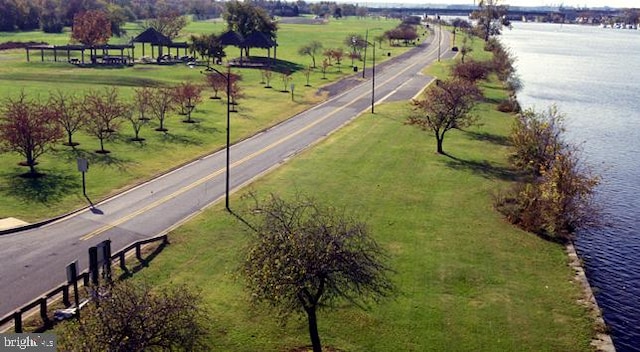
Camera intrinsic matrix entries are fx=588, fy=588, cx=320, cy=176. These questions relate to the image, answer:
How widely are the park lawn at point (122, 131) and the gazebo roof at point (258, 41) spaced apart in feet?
23.3

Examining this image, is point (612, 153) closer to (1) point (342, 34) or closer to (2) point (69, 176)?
(2) point (69, 176)

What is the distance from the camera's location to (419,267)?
2877cm

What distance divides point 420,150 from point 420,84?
39.7m

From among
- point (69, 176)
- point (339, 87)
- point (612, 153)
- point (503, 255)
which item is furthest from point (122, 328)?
point (339, 87)

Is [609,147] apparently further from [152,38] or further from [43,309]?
[152,38]

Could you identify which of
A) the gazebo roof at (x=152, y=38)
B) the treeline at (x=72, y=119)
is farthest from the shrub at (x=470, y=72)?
the gazebo roof at (x=152, y=38)

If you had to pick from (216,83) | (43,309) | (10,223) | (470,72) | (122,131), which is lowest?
(43,309)

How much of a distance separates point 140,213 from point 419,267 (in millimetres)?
16565

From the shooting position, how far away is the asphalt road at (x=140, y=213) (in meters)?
26.2

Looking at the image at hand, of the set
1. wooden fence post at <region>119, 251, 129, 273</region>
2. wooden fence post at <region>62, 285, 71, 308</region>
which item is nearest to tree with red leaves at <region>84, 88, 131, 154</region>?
wooden fence post at <region>119, 251, 129, 273</region>

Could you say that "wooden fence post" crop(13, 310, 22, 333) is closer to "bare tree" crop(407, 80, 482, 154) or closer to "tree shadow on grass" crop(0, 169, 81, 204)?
"tree shadow on grass" crop(0, 169, 81, 204)

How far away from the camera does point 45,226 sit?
32094 millimetres

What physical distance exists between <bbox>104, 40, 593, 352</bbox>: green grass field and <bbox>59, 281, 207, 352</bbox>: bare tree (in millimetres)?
5094

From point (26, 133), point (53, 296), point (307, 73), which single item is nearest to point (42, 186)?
point (26, 133)
